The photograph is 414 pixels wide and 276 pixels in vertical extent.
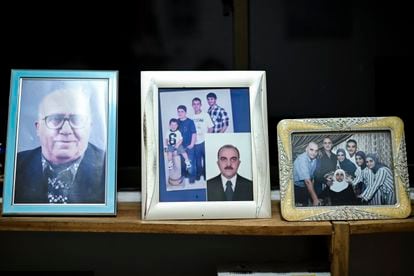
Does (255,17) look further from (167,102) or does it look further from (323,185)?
(323,185)

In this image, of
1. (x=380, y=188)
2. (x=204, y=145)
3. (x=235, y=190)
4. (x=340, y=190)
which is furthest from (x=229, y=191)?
(x=380, y=188)

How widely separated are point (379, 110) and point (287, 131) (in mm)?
392

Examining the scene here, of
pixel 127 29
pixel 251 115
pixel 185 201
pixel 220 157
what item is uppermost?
pixel 127 29

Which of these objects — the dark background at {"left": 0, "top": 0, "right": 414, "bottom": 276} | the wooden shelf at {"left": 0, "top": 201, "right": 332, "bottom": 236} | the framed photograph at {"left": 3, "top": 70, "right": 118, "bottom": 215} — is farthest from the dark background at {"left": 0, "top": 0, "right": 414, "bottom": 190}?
the wooden shelf at {"left": 0, "top": 201, "right": 332, "bottom": 236}

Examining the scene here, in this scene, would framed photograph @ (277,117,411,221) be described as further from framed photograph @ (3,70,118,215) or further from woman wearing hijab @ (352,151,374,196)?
framed photograph @ (3,70,118,215)

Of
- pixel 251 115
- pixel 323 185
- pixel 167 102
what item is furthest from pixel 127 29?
pixel 323 185

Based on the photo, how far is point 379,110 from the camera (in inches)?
49.2

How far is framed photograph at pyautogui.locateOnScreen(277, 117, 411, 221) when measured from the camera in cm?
102

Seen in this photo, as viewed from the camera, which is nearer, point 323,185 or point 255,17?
point 323,185

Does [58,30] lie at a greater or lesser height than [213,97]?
greater

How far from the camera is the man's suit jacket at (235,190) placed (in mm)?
1042

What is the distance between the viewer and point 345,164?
105 cm

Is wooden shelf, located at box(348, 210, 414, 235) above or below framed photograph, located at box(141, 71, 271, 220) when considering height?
below

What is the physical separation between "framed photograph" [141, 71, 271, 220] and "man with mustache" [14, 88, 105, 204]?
0.14 metres
